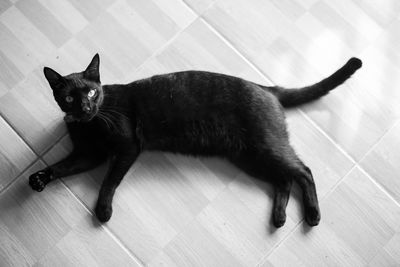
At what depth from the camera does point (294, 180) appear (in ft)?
5.82

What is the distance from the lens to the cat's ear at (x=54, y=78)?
1490mm

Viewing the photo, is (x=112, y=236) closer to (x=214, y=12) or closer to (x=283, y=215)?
(x=283, y=215)

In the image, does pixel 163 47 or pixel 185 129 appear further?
pixel 163 47

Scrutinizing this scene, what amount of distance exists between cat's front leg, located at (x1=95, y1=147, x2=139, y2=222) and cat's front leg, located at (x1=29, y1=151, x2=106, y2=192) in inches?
4.2

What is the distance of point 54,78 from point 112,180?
50 centimetres

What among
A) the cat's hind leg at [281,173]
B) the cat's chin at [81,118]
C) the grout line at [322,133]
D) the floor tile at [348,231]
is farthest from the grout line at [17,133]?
the floor tile at [348,231]

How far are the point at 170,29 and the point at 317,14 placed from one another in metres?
0.80

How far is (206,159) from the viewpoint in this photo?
5.98 ft

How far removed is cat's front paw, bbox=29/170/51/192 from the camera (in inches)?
65.5

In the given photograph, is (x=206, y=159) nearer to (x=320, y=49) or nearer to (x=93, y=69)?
(x=93, y=69)

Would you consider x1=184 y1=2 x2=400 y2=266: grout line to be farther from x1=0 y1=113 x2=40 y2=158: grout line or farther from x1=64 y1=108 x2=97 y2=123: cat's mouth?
x1=0 y1=113 x2=40 y2=158: grout line

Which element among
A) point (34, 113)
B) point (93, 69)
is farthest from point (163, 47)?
point (34, 113)

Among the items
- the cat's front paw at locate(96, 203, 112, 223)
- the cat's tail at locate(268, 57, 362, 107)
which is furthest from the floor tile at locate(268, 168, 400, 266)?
the cat's front paw at locate(96, 203, 112, 223)

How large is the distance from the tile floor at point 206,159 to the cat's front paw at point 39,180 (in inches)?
2.7
